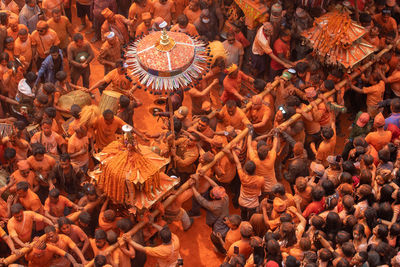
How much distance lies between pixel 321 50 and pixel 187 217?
4725 millimetres

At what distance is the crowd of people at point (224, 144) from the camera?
11.8 metres

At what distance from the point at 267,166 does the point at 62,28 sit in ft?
20.9

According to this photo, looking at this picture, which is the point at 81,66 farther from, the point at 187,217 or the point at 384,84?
the point at 384,84

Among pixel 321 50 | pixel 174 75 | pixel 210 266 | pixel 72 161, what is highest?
pixel 174 75

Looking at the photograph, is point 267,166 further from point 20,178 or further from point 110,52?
point 110,52

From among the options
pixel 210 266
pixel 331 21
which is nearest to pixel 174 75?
pixel 210 266

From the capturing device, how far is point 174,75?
1163cm

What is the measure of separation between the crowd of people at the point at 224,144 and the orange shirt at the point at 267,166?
25 millimetres

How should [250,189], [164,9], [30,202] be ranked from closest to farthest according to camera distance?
1. [30,202]
2. [250,189]
3. [164,9]

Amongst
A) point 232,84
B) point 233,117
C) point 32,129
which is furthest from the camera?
point 232,84

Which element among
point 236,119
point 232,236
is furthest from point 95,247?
point 236,119

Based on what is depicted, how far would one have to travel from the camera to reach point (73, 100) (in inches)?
579

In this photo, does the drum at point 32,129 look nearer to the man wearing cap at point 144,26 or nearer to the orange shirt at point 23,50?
the orange shirt at point 23,50

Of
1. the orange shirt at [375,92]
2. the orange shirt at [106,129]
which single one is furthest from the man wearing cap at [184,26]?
the orange shirt at [375,92]
